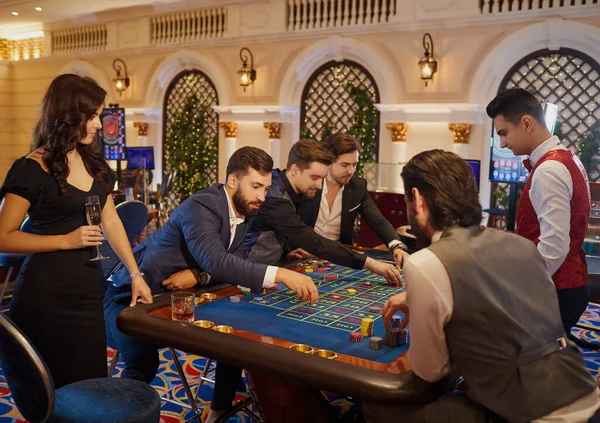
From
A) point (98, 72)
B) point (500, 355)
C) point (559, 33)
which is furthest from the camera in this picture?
point (98, 72)

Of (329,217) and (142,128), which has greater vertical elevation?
(142,128)

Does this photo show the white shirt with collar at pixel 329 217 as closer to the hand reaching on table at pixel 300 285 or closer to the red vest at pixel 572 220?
the red vest at pixel 572 220

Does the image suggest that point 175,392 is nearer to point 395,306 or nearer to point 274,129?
point 395,306

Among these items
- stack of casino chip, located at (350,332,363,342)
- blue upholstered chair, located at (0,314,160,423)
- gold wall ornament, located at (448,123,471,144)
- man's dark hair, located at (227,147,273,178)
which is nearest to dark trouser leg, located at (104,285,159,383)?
blue upholstered chair, located at (0,314,160,423)

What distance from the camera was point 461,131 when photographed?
7957mm

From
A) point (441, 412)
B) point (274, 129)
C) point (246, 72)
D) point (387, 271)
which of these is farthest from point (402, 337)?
point (246, 72)

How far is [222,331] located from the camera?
6.87 feet

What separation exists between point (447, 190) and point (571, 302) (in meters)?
1.29

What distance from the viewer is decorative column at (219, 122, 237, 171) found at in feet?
33.6

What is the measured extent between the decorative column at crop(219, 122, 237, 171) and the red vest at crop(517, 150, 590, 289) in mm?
7914

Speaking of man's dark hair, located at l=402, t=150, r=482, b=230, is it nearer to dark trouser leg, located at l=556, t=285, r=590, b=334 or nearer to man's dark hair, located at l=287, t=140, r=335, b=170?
dark trouser leg, located at l=556, t=285, r=590, b=334

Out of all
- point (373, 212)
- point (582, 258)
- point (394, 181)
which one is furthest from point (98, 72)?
point (582, 258)

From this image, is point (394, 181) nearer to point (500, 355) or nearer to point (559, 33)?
point (559, 33)

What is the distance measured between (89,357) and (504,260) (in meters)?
1.59
